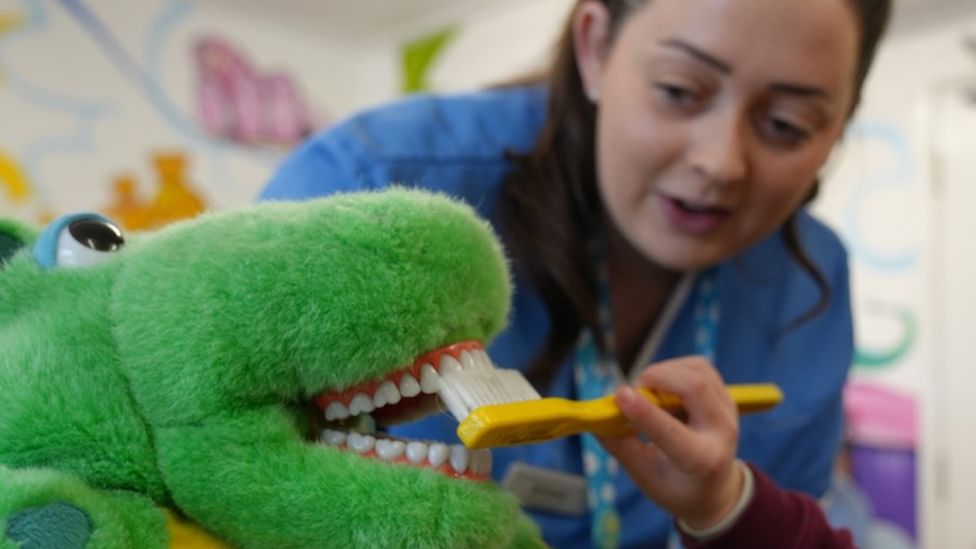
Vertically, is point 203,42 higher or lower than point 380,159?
higher

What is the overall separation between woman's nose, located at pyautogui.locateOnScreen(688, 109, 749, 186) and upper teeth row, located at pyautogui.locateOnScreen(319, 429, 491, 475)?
14.1 inches

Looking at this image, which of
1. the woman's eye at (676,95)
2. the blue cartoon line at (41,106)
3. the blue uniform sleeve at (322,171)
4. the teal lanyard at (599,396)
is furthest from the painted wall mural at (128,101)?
the woman's eye at (676,95)

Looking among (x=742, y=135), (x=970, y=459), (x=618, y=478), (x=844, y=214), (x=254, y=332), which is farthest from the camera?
(x=844, y=214)

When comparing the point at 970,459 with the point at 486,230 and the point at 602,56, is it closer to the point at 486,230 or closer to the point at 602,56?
the point at 602,56

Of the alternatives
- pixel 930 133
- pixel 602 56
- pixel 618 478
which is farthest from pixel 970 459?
pixel 602 56

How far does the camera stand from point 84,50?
2.15 m

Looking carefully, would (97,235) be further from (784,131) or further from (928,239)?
(928,239)

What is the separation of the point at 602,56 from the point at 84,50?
6.25 feet

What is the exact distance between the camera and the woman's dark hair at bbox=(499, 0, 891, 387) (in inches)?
27.0

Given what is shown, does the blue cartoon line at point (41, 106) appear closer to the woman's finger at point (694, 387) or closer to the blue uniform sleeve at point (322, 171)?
the blue uniform sleeve at point (322, 171)

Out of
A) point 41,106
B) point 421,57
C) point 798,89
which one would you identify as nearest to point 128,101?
point 41,106

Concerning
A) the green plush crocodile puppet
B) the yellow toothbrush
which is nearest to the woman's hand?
the yellow toothbrush

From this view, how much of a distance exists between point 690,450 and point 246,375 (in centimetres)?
30

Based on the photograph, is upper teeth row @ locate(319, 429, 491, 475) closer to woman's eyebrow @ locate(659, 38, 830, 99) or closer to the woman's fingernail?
the woman's fingernail
